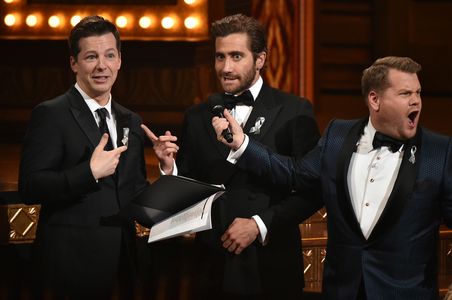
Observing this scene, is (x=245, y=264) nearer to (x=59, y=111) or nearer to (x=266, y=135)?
(x=266, y=135)

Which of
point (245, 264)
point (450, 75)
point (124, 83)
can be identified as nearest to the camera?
point (245, 264)

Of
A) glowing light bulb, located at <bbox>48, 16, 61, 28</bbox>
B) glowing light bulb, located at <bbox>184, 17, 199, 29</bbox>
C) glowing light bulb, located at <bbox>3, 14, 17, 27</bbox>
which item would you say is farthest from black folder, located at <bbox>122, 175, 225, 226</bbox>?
glowing light bulb, located at <bbox>3, 14, 17, 27</bbox>

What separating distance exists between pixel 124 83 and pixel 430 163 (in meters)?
4.69

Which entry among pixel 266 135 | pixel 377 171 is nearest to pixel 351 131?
pixel 377 171

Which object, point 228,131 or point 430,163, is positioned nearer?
point 430,163

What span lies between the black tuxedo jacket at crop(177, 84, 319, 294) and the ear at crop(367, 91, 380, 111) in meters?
0.42

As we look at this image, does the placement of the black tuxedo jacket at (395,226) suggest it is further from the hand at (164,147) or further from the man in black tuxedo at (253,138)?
the hand at (164,147)

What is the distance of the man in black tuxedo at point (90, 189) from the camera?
3012 millimetres

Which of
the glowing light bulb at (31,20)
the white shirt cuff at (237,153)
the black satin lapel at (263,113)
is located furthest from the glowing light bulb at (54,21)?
the white shirt cuff at (237,153)

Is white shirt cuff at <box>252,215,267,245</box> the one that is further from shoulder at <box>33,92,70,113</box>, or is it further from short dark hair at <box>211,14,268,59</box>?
shoulder at <box>33,92,70,113</box>

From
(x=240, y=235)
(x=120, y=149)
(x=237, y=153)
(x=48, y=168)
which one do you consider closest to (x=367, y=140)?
(x=237, y=153)

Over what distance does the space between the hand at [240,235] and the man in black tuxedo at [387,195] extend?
1.03 feet

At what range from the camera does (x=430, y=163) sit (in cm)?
280

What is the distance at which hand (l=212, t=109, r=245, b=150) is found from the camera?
3.01 meters
